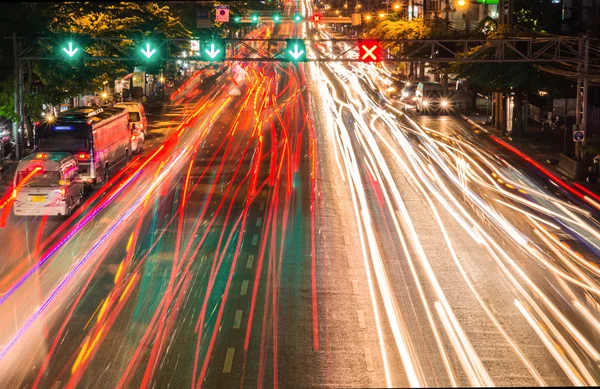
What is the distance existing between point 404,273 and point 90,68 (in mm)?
35936

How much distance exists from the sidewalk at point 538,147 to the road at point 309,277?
95 cm

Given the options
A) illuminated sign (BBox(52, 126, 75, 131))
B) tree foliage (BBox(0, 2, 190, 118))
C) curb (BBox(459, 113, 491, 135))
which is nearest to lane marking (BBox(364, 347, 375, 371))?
illuminated sign (BBox(52, 126, 75, 131))

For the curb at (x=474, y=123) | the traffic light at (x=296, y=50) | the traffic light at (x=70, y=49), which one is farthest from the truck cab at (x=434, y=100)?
the traffic light at (x=70, y=49)

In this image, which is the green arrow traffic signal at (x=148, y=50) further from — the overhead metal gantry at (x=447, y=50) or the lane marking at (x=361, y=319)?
the lane marking at (x=361, y=319)

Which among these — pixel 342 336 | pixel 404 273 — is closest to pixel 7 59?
pixel 404 273

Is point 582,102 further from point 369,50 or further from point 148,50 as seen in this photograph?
point 148,50

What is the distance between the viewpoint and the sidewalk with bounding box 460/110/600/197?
3960 centimetres

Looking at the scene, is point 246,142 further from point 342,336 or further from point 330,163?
point 342,336

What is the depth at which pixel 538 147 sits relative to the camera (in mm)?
50375

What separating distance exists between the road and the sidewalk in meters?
0.95

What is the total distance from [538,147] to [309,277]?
2950cm

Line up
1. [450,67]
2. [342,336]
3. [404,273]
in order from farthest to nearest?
1. [450,67]
2. [404,273]
3. [342,336]

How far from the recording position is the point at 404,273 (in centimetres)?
2434

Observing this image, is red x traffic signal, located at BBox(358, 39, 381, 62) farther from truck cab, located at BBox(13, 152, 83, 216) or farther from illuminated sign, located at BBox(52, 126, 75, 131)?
truck cab, located at BBox(13, 152, 83, 216)
